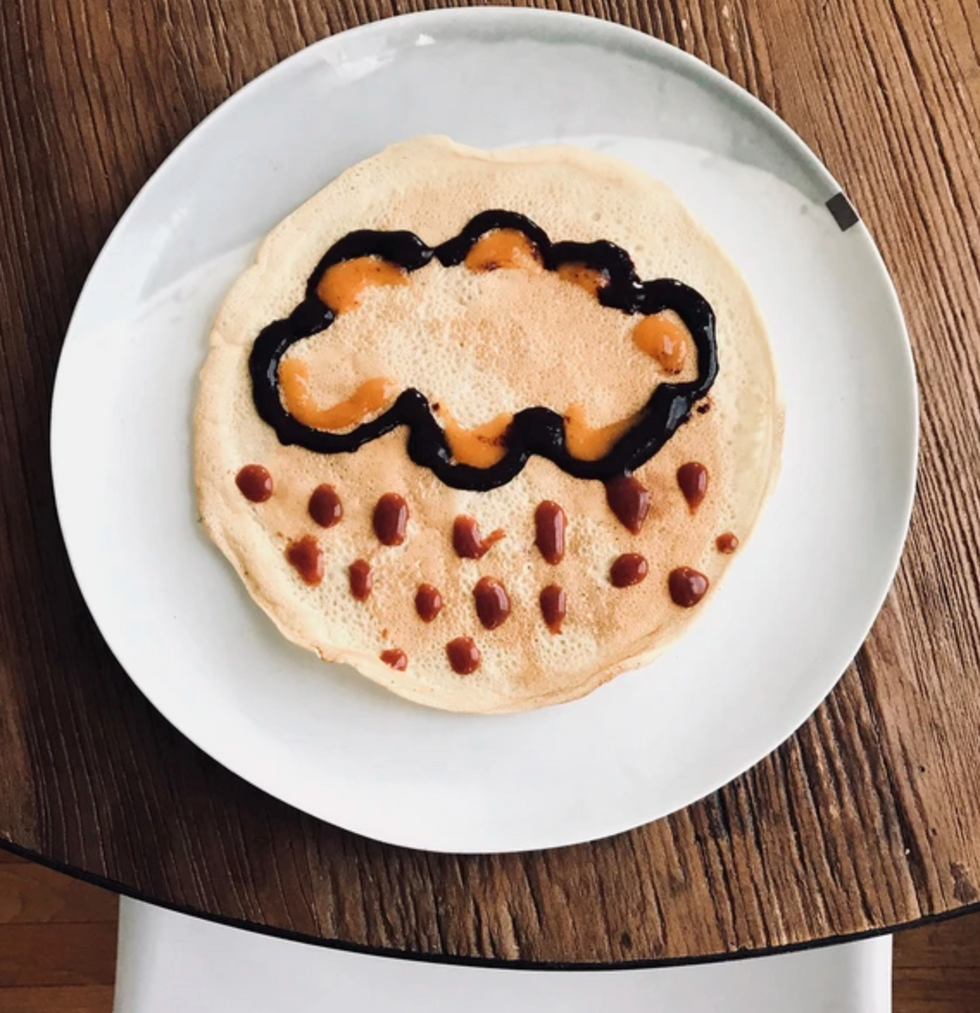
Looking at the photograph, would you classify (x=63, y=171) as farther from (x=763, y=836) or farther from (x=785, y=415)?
(x=763, y=836)

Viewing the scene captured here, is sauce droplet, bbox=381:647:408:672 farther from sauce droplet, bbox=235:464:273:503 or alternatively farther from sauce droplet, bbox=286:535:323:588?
sauce droplet, bbox=235:464:273:503

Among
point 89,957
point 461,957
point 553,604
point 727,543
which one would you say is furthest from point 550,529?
point 89,957

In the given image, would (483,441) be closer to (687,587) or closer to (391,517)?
(391,517)

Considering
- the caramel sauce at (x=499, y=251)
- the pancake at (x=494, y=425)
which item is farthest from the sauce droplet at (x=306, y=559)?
the caramel sauce at (x=499, y=251)

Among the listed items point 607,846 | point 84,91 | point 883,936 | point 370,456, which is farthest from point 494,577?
point 84,91

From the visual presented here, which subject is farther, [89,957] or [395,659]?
[89,957]

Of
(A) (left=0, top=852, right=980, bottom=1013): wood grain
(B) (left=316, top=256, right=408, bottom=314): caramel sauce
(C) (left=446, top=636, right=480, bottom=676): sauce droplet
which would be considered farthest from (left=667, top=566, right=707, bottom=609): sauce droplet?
(A) (left=0, top=852, right=980, bottom=1013): wood grain
